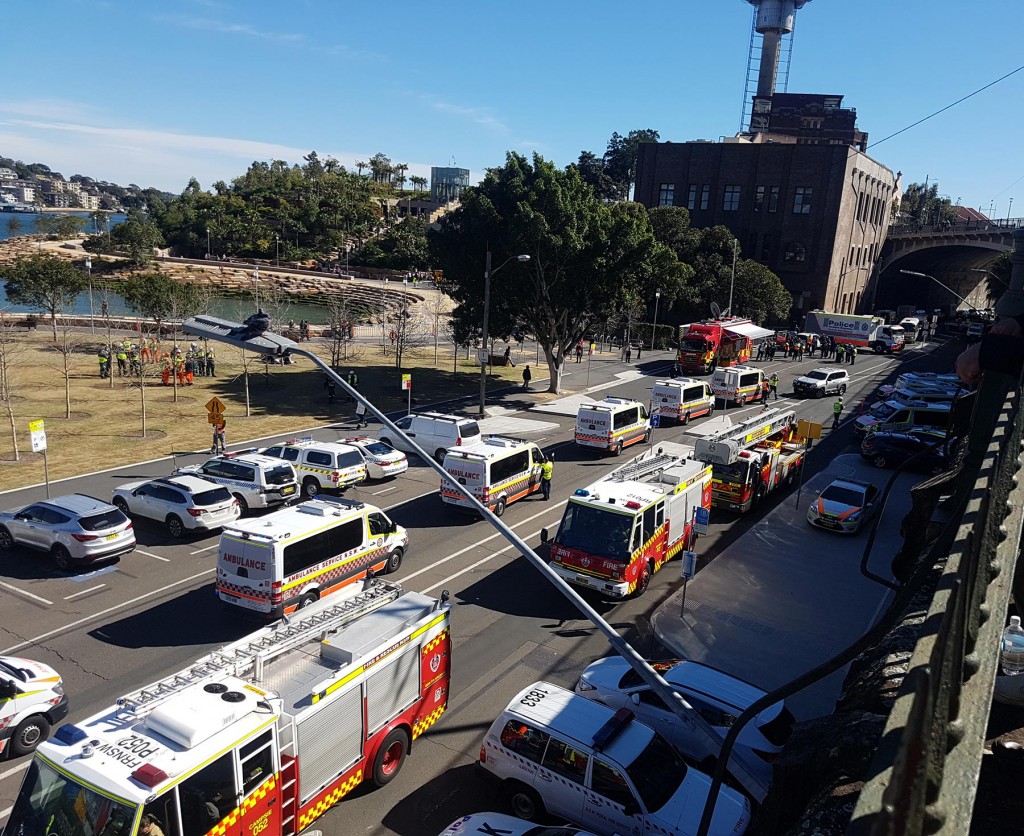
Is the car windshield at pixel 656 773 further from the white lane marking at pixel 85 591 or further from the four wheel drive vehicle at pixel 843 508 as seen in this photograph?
the four wheel drive vehicle at pixel 843 508

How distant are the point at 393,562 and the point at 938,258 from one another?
390ft

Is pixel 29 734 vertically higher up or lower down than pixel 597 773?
lower down

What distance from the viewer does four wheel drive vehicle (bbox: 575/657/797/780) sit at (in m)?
11.0

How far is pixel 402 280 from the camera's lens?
103500 millimetres

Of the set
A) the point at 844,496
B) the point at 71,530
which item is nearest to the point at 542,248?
the point at 844,496

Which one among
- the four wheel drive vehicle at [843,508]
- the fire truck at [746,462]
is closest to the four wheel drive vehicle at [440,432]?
the fire truck at [746,462]

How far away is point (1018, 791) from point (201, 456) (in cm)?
2644

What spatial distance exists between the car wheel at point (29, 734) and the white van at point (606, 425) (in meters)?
21.0

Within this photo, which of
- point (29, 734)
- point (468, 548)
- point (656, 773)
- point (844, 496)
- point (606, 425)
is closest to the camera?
point (656, 773)

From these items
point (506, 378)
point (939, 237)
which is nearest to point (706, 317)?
point (506, 378)

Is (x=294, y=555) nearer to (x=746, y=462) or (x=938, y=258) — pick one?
(x=746, y=462)

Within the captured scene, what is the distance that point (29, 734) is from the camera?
10852 mm

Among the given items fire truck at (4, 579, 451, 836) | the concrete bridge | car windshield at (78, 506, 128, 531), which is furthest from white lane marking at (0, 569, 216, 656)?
the concrete bridge

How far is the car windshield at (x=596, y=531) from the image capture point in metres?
16.0
